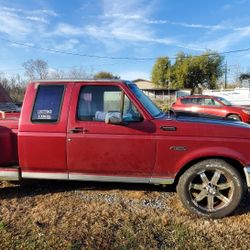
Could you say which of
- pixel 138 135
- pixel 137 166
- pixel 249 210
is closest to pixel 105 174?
pixel 137 166

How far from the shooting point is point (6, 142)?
4840 mm

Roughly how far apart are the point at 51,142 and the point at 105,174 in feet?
3.03

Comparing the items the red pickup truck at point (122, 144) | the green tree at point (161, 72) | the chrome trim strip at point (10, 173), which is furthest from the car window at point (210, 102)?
the green tree at point (161, 72)

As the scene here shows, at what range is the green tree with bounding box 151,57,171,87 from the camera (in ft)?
203

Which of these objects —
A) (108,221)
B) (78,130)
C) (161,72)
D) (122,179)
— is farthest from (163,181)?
(161,72)

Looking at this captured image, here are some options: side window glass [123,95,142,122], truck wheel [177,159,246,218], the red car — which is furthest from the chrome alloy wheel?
the red car

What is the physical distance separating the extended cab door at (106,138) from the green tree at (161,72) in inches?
2303

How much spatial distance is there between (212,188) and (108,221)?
4.91ft

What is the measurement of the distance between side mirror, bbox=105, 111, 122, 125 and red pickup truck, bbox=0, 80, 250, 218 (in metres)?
0.01

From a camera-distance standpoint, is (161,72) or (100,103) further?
(161,72)

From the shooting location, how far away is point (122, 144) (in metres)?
4.48

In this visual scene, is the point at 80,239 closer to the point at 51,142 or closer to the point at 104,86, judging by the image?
the point at 51,142

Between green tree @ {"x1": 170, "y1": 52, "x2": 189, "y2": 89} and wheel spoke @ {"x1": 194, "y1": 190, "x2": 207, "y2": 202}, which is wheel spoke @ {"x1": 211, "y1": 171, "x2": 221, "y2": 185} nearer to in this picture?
wheel spoke @ {"x1": 194, "y1": 190, "x2": 207, "y2": 202}

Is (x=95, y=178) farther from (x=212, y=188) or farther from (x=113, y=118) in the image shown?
(x=212, y=188)
